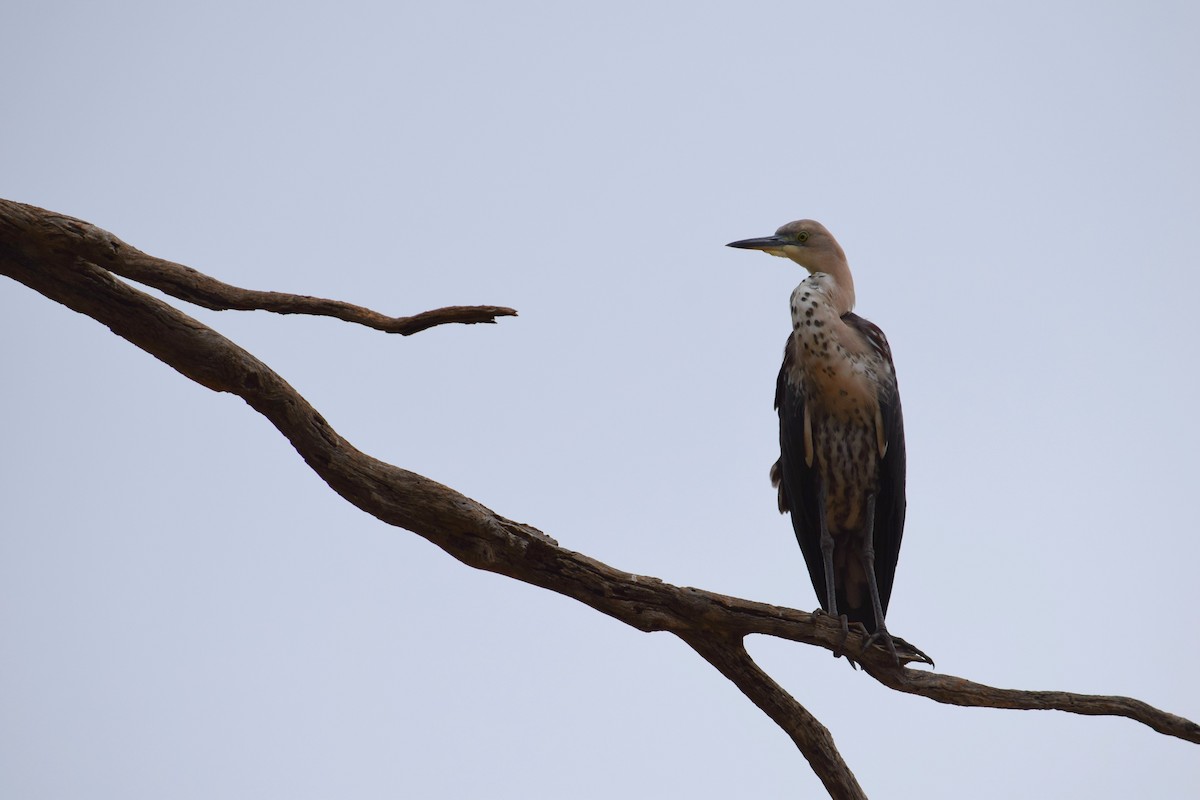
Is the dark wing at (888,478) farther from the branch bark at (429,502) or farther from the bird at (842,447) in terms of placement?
the branch bark at (429,502)

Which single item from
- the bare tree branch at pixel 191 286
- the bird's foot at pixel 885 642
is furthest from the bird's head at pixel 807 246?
the bare tree branch at pixel 191 286

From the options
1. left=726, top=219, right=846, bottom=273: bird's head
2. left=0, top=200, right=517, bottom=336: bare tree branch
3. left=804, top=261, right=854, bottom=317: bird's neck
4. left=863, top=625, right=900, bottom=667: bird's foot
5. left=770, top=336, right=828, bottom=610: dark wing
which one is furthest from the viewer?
left=726, top=219, right=846, bottom=273: bird's head

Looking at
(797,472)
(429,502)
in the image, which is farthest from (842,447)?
(429,502)

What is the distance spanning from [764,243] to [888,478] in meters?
1.19

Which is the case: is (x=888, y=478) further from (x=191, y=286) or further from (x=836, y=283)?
(x=191, y=286)

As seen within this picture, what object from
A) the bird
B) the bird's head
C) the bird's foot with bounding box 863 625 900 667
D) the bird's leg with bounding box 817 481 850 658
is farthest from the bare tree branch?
the bird's head

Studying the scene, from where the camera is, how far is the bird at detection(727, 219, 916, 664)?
4.51 m

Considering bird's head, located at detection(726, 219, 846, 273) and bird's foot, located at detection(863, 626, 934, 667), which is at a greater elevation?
bird's head, located at detection(726, 219, 846, 273)

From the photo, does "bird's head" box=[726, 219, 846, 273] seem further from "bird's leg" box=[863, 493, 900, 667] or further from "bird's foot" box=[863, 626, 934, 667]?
"bird's foot" box=[863, 626, 934, 667]

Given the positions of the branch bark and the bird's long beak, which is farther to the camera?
the bird's long beak

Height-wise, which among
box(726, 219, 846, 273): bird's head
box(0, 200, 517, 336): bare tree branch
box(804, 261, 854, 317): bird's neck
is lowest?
box(0, 200, 517, 336): bare tree branch

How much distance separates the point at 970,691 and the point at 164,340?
102 inches

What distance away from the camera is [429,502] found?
3.26 meters

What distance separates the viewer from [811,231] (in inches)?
196
